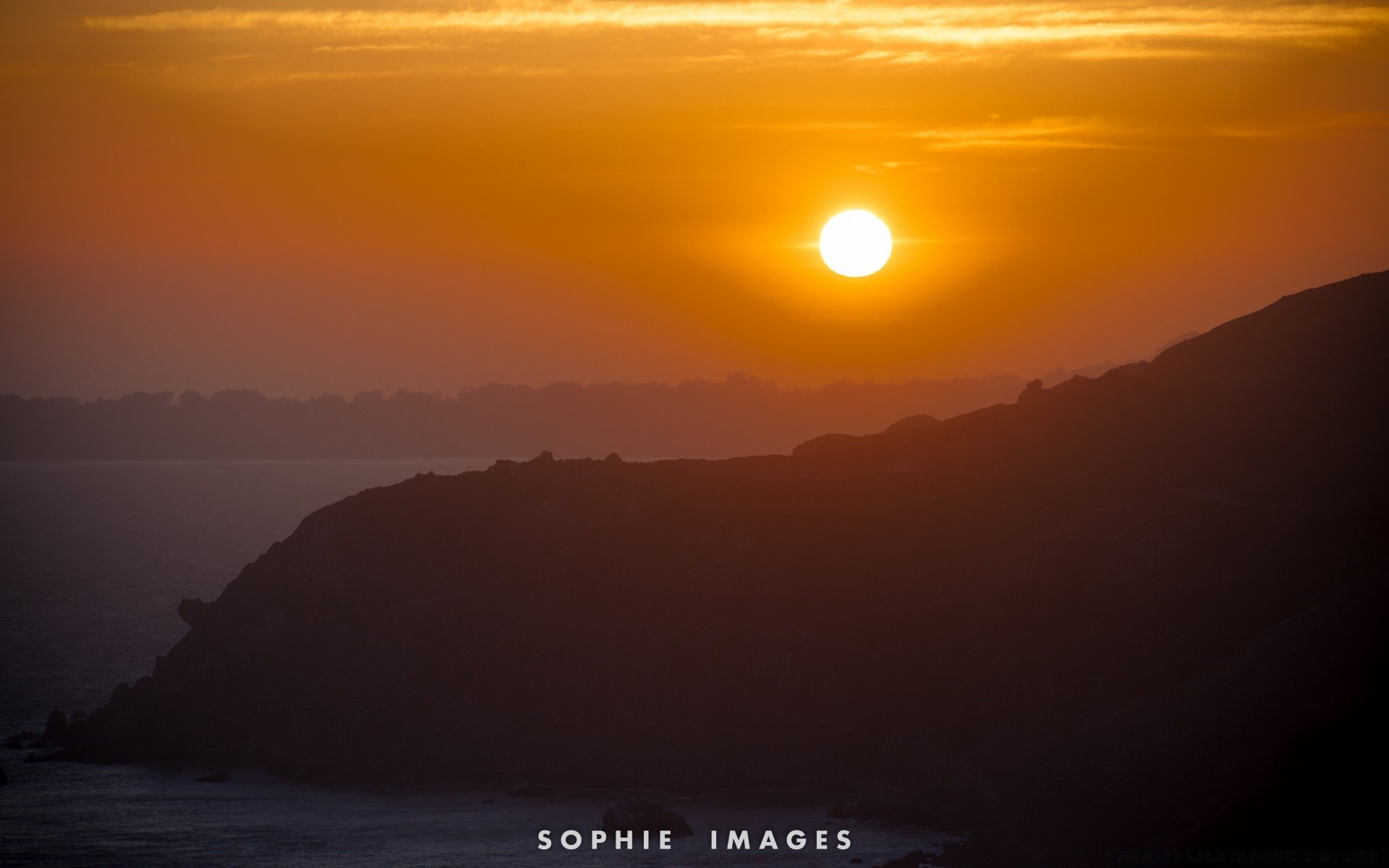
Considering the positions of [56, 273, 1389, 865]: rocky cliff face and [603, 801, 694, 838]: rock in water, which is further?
[603, 801, 694, 838]: rock in water

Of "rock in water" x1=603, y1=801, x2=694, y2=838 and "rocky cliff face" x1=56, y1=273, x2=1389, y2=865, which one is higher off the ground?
"rocky cliff face" x1=56, y1=273, x2=1389, y2=865

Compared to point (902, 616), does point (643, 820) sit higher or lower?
lower

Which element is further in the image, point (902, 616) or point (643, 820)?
point (902, 616)

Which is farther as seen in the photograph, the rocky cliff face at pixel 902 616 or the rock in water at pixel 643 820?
the rock in water at pixel 643 820

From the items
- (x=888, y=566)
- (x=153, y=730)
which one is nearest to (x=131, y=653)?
(x=153, y=730)

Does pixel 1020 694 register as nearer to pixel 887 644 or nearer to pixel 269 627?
pixel 887 644
